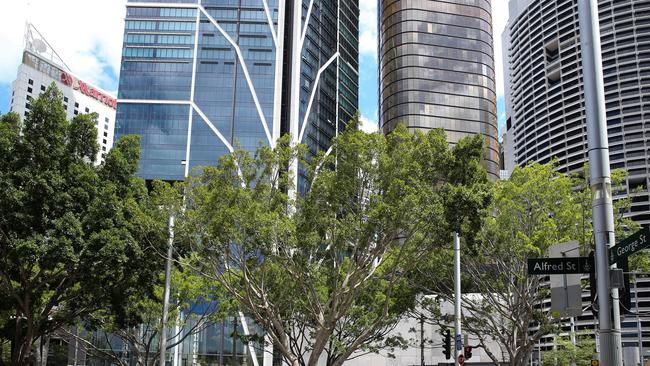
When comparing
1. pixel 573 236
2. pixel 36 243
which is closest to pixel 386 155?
pixel 573 236

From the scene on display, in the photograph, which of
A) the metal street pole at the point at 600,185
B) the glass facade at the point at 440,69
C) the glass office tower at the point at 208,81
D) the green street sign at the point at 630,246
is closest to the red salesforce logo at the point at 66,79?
the glass office tower at the point at 208,81

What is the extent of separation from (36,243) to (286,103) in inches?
3334

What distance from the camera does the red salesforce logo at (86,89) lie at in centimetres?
14721

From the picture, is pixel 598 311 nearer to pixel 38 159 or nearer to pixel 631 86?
pixel 38 159

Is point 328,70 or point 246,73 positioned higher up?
point 328,70

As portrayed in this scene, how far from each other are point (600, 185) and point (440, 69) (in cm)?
8755

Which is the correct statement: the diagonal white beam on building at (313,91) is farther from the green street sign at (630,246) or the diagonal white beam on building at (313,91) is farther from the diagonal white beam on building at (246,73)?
the green street sign at (630,246)

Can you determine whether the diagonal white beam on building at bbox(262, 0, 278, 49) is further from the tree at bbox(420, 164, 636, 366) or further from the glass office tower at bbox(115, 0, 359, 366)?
the tree at bbox(420, 164, 636, 366)

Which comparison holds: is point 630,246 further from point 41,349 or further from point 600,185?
point 41,349

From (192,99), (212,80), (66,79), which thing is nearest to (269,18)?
(212,80)

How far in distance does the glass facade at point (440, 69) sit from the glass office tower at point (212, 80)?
15.5 metres

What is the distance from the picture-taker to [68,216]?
73.2ft

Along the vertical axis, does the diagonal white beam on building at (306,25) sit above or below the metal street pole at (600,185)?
above

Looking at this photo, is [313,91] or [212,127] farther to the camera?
[313,91]
